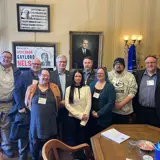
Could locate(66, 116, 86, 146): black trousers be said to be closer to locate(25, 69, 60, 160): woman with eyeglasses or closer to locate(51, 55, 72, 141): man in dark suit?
locate(51, 55, 72, 141): man in dark suit

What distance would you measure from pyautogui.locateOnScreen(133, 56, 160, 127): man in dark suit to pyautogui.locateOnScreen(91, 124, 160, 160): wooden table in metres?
0.61

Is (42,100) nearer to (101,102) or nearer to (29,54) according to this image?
(101,102)

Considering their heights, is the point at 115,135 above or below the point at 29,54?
below

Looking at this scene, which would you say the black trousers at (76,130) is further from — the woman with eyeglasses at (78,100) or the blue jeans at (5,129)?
the blue jeans at (5,129)

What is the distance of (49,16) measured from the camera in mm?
3859

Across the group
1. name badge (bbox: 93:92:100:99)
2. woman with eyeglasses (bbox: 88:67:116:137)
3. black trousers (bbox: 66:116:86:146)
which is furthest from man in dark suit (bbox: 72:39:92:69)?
black trousers (bbox: 66:116:86:146)

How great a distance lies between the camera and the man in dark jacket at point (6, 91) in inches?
103

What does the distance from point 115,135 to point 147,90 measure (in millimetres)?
1049

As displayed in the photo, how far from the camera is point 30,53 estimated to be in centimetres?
392

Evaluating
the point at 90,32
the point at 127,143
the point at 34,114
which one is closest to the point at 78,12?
the point at 90,32

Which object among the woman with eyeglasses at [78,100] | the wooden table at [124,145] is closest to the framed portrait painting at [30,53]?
the woman with eyeglasses at [78,100]

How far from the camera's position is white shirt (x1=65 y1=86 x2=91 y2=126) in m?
2.40

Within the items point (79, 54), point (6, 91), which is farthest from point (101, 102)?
point (79, 54)

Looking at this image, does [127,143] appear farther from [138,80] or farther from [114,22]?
[114,22]
